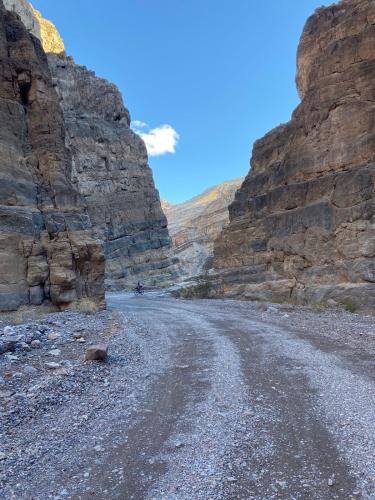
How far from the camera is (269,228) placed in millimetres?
24688

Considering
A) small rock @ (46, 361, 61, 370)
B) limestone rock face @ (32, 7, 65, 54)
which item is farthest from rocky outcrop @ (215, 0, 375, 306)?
limestone rock face @ (32, 7, 65, 54)

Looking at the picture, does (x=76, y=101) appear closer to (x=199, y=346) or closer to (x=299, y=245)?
(x=299, y=245)

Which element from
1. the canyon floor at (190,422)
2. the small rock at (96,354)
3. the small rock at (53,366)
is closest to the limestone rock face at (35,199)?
the canyon floor at (190,422)

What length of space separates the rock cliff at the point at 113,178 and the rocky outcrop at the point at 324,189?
92.6 ft

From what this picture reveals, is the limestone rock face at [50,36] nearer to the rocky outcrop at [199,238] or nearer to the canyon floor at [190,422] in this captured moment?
the rocky outcrop at [199,238]

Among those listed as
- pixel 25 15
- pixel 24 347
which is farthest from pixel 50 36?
pixel 24 347

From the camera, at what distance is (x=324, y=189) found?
1980cm

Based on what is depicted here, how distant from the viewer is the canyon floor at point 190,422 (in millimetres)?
3189

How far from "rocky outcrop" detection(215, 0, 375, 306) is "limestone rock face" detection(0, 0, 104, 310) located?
12139 millimetres

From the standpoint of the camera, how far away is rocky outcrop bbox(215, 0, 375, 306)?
683 inches

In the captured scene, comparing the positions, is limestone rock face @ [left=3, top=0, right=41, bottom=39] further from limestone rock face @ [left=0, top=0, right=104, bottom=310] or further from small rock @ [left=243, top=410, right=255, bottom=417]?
small rock @ [left=243, top=410, right=255, bottom=417]

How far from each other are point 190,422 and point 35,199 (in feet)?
52.1

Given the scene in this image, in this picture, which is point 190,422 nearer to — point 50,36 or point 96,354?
point 96,354

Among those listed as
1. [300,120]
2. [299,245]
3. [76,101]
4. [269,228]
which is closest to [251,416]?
[299,245]
